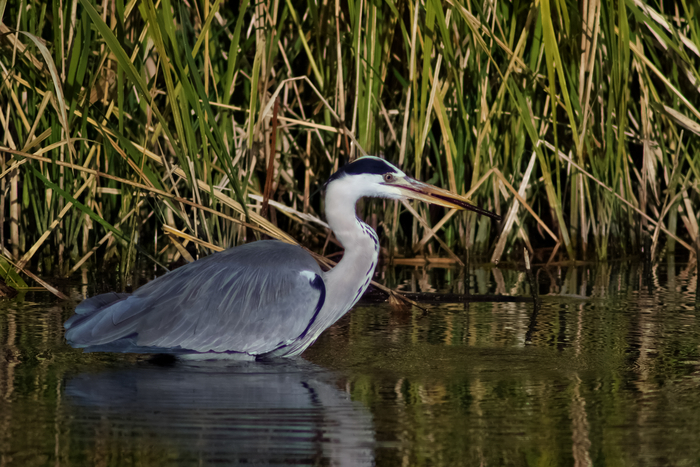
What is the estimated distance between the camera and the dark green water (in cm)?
297

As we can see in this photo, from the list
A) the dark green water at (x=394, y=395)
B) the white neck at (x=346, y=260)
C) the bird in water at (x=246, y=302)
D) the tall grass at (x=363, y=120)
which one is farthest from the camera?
the tall grass at (x=363, y=120)

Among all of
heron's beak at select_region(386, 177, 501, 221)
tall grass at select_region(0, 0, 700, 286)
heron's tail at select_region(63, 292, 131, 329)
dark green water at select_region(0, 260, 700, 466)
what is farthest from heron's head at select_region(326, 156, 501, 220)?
heron's tail at select_region(63, 292, 131, 329)

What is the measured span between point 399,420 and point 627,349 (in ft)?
4.94

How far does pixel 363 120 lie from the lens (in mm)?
6289

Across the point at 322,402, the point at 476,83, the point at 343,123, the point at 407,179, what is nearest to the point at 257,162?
the point at 343,123

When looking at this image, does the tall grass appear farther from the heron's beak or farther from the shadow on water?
the shadow on water

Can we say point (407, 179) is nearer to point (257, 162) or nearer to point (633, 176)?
point (257, 162)

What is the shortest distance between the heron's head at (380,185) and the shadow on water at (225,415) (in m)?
0.91

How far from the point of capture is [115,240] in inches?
254

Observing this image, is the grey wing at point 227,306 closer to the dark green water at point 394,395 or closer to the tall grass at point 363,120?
the dark green water at point 394,395

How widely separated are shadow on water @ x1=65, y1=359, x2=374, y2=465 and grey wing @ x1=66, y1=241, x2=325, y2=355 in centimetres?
16

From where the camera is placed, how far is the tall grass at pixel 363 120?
573 centimetres

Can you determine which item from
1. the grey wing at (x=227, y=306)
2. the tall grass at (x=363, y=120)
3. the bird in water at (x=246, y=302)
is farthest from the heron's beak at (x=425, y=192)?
the tall grass at (x=363, y=120)

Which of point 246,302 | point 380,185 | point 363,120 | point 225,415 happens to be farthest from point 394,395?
point 363,120
